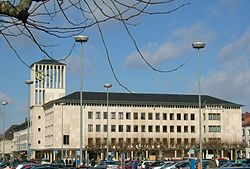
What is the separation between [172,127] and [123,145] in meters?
12.8

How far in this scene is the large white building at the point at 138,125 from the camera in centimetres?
11981

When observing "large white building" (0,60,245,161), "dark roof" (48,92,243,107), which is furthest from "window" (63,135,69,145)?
"dark roof" (48,92,243,107)

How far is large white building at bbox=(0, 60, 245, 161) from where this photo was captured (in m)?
120

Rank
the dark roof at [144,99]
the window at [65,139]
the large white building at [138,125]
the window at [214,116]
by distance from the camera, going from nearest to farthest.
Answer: the window at [65,139] → the large white building at [138,125] → the dark roof at [144,99] → the window at [214,116]

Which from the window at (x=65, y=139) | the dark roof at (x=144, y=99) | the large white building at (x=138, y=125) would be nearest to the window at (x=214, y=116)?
the large white building at (x=138, y=125)

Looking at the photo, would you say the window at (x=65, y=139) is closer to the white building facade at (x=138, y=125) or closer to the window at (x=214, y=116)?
the white building facade at (x=138, y=125)

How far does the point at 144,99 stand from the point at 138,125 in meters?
6.27

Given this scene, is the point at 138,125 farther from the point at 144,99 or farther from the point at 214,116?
the point at 214,116

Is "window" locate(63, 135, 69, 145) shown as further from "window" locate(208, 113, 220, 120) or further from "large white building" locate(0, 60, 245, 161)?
"window" locate(208, 113, 220, 120)

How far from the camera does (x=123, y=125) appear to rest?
12300 cm

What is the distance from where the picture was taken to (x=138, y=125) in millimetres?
123625

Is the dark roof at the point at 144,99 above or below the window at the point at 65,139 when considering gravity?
above

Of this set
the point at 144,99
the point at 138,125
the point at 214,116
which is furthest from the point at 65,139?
the point at 214,116

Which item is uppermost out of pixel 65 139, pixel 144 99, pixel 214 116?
pixel 144 99
